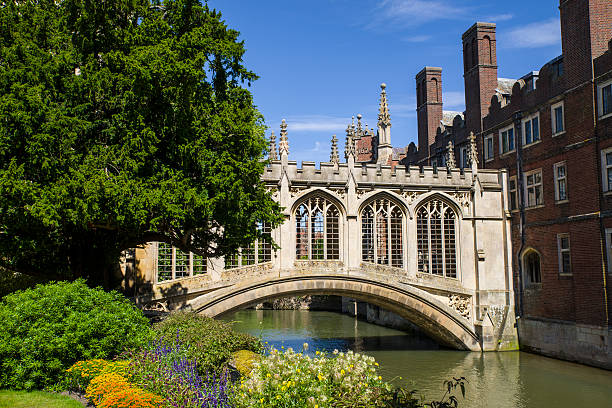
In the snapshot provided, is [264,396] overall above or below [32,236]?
below

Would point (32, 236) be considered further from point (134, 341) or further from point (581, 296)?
point (581, 296)

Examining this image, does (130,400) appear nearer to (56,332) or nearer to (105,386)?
(105,386)

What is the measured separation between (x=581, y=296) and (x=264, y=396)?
15.8 m

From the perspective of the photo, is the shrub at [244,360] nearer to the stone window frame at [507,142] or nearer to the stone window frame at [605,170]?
the stone window frame at [605,170]

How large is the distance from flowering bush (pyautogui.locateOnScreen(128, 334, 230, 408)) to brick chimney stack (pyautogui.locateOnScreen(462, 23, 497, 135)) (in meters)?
20.2

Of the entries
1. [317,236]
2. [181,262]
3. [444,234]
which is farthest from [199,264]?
[444,234]

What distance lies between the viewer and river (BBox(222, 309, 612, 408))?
1539 cm

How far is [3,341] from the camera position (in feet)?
29.7

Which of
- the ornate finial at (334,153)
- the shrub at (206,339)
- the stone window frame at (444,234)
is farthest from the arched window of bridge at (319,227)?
the shrub at (206,339)

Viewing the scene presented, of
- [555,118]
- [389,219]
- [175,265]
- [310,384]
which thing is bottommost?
[310,384]

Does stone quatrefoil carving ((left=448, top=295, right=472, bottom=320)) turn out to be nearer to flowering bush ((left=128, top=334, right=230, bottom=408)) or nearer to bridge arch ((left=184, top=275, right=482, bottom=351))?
bridge arch ((left=184, top=275, right=482, bottom=351))

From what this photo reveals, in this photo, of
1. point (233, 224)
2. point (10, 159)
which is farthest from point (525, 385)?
point (10, 159)

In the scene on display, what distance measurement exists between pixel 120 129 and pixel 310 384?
8466 millimetres

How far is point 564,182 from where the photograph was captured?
1980 centimetres
